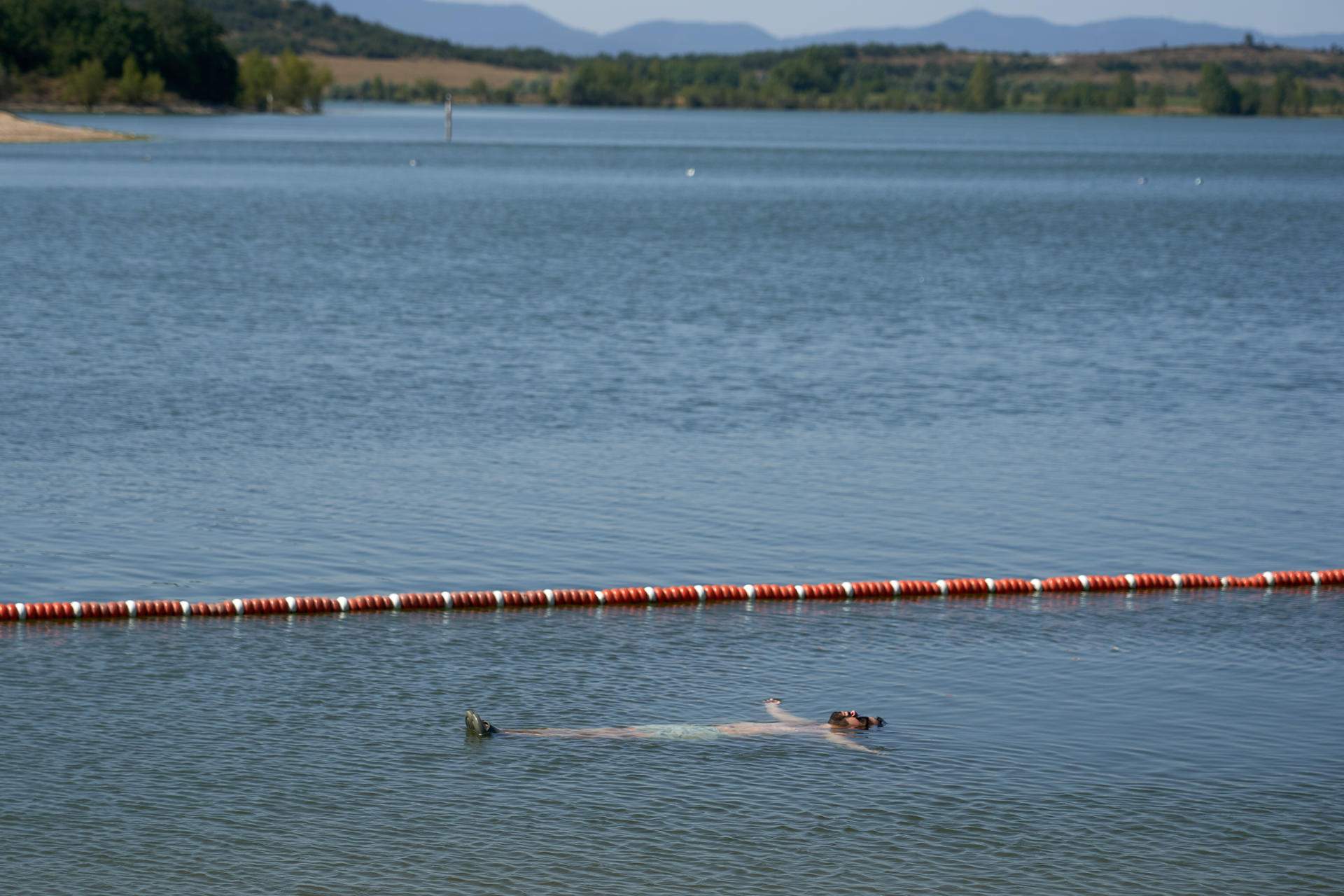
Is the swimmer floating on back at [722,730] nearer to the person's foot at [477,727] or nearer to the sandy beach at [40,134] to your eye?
the person's foot at [477,727]

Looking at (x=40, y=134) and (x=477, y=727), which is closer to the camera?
(x=477, y=727)

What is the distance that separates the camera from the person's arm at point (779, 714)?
15023mm

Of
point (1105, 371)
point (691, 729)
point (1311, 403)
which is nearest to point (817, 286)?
point (1105, 371)

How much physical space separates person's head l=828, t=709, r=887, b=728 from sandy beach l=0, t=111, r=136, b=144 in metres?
158

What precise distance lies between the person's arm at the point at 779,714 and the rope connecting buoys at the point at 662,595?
3.34 metres

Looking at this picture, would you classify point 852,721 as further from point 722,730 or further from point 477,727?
point 477,727

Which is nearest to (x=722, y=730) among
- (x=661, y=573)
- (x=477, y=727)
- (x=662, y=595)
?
(x=477, y=727)

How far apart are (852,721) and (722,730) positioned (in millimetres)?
1026

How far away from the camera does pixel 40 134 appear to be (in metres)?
164

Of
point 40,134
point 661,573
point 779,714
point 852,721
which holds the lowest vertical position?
point 40,134

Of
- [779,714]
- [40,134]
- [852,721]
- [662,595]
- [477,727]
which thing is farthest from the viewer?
[40,134]

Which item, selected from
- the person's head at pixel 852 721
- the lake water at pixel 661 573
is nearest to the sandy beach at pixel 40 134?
the lake water at pixel 661 573

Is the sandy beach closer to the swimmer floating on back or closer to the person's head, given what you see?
the swimmer floating on back

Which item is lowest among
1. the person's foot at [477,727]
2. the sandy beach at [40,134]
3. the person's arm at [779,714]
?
the sandy beach at [40,134]
